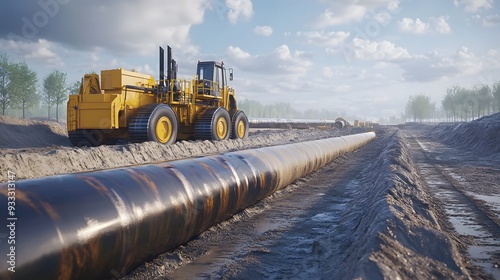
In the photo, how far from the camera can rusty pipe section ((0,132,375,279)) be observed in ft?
8.13

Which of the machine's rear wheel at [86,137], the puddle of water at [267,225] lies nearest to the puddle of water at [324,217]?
the puddle of water at [267,225]

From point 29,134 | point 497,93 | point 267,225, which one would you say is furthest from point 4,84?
point 497,93

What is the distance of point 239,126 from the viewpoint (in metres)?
17.9

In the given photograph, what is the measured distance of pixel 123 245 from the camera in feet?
10.2

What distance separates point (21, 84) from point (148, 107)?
1358 inches

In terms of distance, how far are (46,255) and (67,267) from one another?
0.65 feet

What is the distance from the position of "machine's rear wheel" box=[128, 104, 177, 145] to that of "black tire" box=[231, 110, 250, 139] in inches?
199

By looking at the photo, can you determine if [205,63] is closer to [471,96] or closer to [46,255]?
[46,255]

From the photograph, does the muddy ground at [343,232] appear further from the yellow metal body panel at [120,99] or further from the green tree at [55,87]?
the green tree at [55,87]

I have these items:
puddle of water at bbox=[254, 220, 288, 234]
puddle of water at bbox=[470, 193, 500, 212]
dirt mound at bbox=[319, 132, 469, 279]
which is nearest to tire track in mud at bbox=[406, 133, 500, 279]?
puddle of water at bbox=[470, 193, 500, 212]

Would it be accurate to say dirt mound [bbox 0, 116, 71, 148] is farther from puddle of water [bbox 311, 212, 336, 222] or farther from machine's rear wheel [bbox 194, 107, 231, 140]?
puddle of water [bbox 311, 212, 336, 222]

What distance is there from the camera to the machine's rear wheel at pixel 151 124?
11.2 metres

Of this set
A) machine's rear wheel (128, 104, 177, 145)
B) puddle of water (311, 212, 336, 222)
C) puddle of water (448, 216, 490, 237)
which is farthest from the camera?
machine's rear wheel (128, 104, 177, 145)

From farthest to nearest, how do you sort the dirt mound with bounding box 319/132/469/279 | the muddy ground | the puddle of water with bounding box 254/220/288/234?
1. the puddle of water with bounding box 254/220/288/234
2. the muddy ground
3. the dirt mound with bounding box 319/132/469/279
